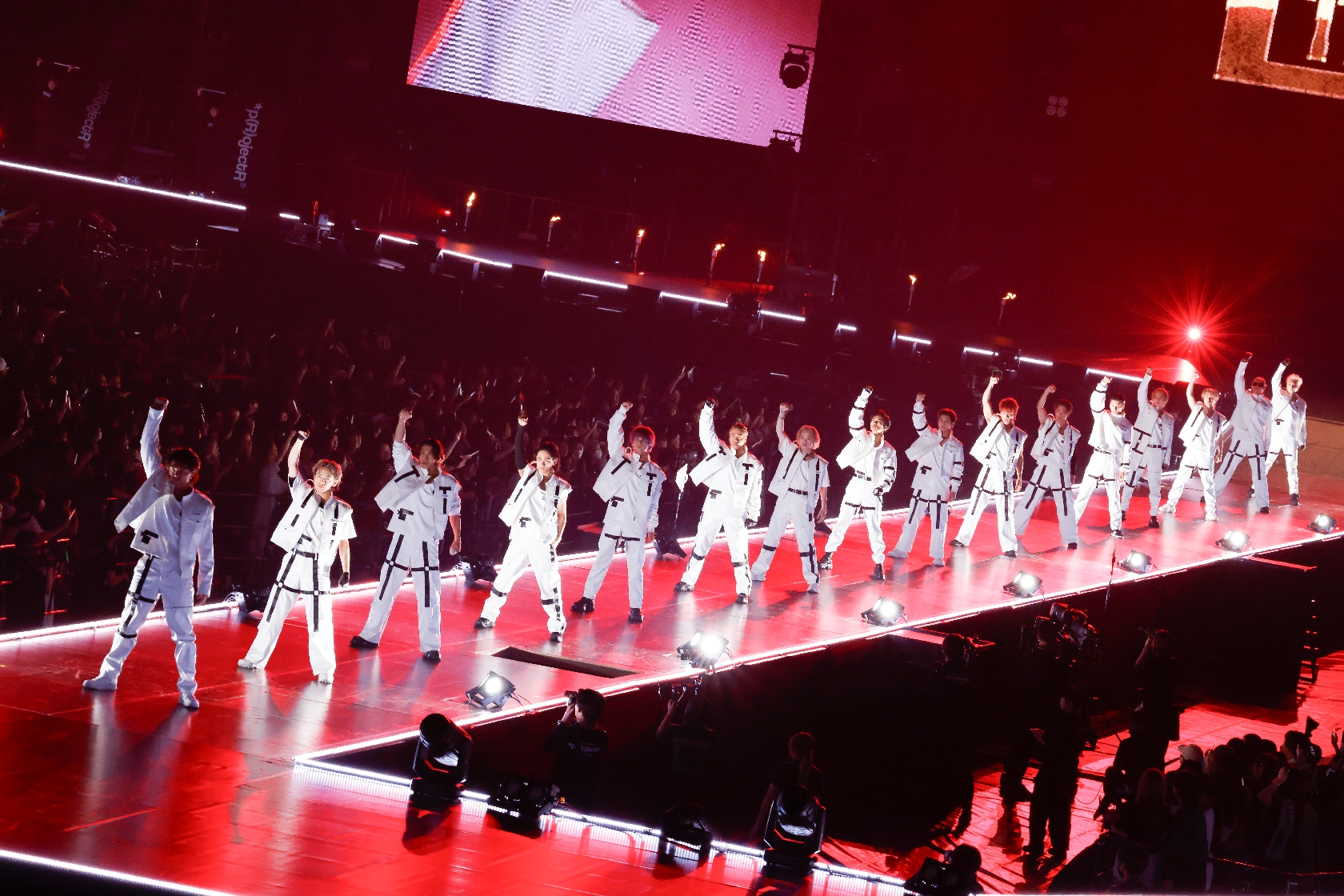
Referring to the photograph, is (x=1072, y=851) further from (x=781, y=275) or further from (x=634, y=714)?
(x=781, y=275)

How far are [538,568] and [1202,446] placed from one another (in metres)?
10.4

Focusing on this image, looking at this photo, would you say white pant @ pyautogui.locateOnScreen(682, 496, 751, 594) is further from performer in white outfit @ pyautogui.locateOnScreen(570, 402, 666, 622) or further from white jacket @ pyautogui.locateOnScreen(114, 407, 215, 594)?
white jacket @ pyautogui.locateOnScreen(114, 407, 215, 594)

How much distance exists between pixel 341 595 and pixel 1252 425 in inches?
475

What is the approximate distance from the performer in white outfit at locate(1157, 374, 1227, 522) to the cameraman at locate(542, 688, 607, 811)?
36.6 ft

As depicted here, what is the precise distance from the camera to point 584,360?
20219mm

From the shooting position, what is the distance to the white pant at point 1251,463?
1688cm

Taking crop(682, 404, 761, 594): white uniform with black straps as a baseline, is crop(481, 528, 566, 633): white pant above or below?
below

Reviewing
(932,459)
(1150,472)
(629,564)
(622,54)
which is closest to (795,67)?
(622,54)

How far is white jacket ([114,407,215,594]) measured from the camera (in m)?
8.20

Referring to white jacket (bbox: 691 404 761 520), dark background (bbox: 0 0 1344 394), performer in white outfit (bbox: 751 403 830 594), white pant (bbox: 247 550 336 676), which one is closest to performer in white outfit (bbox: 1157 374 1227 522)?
performer in white outfit (bbox: 751 403 830 594)

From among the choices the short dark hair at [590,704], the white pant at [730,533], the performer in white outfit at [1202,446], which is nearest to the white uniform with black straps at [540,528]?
the white pant at [730,533]

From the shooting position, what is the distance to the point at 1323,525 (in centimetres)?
1683

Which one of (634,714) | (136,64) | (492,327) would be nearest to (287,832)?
(634,714)

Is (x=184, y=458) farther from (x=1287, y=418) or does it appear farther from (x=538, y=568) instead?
(x=1287, y=418)
